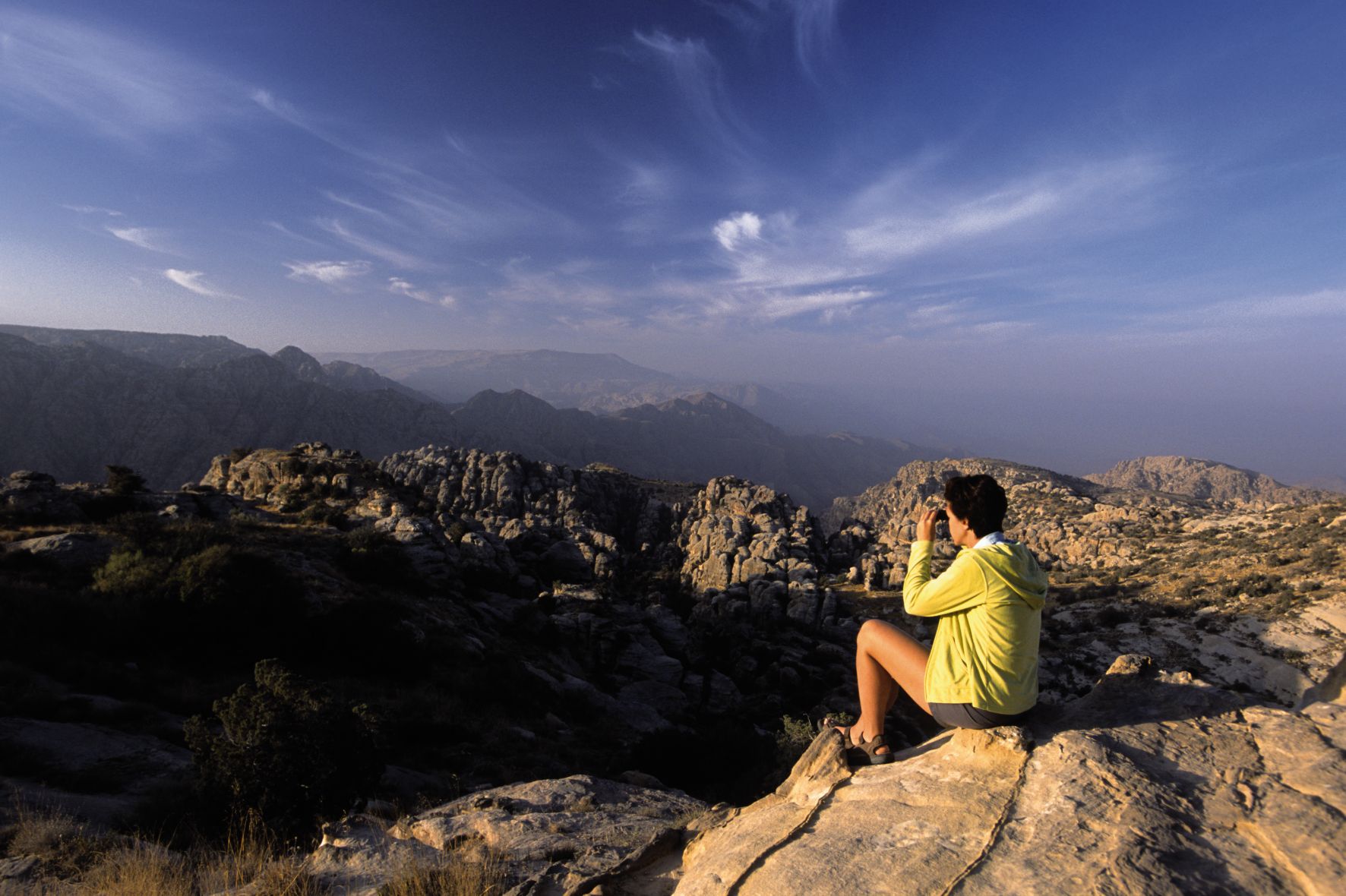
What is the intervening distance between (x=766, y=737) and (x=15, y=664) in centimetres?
1881

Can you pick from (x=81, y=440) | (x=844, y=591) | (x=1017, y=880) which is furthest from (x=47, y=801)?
(x=81, y=440)

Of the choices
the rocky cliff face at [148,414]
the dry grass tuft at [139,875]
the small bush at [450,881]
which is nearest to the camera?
the small bush at [450,881]

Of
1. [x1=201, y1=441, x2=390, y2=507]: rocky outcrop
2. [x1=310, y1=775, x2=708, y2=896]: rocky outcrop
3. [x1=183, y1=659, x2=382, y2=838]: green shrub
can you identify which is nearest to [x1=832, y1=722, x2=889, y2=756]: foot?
[x1=310, y1=775, x2=708, y2=896]: rocky outcrop

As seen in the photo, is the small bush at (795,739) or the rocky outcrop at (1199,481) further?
the rocky outcrop at (1199,481)

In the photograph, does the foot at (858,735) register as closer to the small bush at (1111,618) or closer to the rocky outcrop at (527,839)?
the rocky outcrop at (527,839)

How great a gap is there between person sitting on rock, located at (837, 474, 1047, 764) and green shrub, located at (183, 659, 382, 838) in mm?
7404

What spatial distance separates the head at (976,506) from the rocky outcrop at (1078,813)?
1607mm

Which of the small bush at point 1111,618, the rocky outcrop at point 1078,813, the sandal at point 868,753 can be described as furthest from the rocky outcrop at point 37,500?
the small bush at point 1111,618

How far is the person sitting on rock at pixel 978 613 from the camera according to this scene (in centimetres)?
414

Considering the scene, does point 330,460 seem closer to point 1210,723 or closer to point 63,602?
point 63,602

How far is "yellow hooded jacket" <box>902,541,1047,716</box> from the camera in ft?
13.5

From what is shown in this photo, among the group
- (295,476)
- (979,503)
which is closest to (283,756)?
(979,503)

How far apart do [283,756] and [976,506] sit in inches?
336

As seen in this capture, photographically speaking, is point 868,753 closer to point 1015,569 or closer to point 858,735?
point 858,735
